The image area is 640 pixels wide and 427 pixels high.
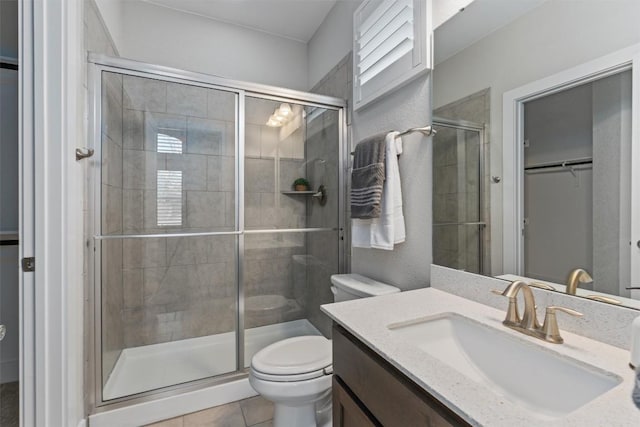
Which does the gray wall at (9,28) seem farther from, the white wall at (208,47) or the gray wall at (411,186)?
the gray wall at (411,186)

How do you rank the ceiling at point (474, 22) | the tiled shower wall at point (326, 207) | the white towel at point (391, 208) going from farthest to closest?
1. the tiled shower wall at point (326, 207)
2. the white towel at point (391, 208)
3. the ceiling at point (474, 22)

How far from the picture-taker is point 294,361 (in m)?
1.35

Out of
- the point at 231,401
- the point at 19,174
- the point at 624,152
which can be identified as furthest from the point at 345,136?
the point at 231,401

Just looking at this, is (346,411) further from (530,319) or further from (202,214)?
(202,214)

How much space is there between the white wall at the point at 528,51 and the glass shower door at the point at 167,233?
1.33 meters

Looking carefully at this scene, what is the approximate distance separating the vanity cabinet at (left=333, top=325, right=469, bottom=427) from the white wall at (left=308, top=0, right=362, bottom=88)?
1.86m

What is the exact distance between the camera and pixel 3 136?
1.07m

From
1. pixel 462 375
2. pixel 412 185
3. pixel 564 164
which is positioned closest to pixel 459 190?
pixel 412 185

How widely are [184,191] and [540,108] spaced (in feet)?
6.53

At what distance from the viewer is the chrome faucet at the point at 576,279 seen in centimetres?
77

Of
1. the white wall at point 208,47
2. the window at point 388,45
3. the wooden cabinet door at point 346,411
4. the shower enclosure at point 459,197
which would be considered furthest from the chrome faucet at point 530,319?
the white wall at point 208,47

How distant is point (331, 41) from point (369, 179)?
4.56ft

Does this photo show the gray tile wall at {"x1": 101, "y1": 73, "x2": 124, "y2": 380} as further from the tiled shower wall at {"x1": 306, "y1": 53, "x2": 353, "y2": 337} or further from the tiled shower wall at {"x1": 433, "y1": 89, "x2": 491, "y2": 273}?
the tiled shower wall at {"x1": 433, "y1": 89, "x2": 491, "y2": 273}

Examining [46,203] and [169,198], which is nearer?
[46,203]
